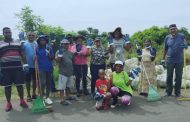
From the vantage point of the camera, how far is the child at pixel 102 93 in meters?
8.18

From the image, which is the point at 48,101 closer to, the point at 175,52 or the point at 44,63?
the point at 44,63

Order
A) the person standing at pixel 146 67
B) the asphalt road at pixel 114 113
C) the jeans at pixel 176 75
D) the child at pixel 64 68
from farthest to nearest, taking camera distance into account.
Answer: the person standing at pixel 146 67 → the jeans at pixel 176 75 → the child at pixel 64 68 → the asphalt road at pixel 114 113

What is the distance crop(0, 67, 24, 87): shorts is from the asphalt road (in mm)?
694

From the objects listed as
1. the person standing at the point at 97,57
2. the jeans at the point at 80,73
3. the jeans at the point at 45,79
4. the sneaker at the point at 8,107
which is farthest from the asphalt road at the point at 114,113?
the person standing at the point at 97,57

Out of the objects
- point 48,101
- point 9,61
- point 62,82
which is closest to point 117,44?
point 62,82

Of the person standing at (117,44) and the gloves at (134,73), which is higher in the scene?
the person standing at (117,44)

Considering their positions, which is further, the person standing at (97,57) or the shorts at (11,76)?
the person standing at (97,57)

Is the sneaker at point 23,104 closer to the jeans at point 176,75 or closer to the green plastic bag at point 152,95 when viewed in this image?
the green plastic bag at point 152,95

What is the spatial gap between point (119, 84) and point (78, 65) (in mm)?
1440

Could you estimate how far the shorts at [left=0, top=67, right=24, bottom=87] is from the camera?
8172 mm

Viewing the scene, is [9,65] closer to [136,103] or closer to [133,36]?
[136,103]

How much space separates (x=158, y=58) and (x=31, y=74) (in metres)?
7.27

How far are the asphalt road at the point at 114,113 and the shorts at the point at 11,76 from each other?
69 cm

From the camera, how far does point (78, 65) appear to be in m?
9.37
